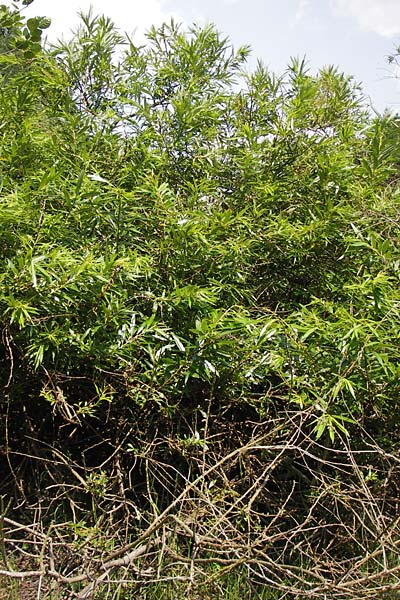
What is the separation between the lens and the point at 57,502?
2736mm

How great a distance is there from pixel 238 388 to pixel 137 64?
5.80 ft

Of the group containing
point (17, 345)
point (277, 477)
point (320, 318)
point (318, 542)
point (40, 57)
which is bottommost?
point (318, 542)

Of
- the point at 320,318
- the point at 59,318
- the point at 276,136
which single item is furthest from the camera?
the point at 276,136

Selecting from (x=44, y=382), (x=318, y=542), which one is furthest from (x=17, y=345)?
(x=318, y=542)

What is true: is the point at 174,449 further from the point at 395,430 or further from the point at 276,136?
the point at 276,136

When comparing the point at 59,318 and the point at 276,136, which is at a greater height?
the point at 276,136

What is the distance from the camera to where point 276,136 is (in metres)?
3.08

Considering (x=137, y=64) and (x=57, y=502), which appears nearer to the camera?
(x=57, y=502)

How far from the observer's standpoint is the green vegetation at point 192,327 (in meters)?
2.29

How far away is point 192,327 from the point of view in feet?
8.14

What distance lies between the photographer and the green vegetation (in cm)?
229

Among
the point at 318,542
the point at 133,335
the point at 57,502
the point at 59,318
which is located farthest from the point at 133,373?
the point at 318,542

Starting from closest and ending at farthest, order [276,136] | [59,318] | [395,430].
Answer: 1. [59,318]
2. [395,430]
3. [276,136]

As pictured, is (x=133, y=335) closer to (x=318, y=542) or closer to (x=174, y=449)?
(x=174, y=449)
